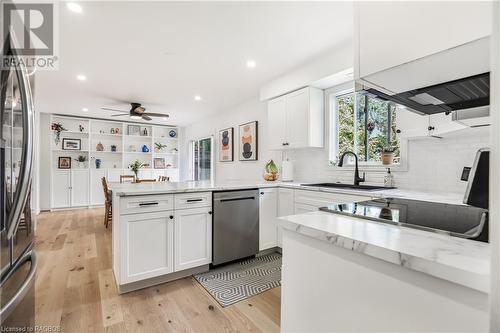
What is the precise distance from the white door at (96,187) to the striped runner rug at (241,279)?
5.30 meters

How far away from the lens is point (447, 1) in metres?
0.68

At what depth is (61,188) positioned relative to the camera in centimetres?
601

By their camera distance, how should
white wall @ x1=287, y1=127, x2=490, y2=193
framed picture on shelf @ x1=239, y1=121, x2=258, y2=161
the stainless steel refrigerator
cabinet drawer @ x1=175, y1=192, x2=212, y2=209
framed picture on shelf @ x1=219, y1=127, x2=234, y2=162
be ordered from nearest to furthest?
the stainless steel refrigerator → white wall @ x1=287, y1=127, x2=490, y2=193 → cabinet drawer @ x1=175, y1=192, x2=212, y2=209 → framed picture on shelf @ x1=239, y1=121, x2=258, y2=161 → framed picture on shelf @ x1=219, y1=127, x2=234, y2=162

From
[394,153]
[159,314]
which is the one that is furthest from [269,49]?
[159,314]

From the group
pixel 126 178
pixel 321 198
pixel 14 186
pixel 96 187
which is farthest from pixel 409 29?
pixel 96 187

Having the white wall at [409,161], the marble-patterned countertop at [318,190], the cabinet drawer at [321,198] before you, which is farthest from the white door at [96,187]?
the cabinet drawer at [321,198]

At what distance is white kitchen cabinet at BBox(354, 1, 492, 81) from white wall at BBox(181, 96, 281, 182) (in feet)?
10.6

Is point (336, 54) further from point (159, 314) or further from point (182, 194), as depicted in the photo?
point (159, 314)

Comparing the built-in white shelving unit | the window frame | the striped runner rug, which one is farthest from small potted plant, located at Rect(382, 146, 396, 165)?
the built-in white shelving unit

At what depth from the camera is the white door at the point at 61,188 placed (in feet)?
19.5

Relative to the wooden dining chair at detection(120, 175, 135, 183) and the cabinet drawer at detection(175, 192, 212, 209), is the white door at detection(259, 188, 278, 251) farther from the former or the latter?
the wooden dining chair at detection(120, 175, 135, 183)

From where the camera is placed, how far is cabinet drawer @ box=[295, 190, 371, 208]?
223 cm

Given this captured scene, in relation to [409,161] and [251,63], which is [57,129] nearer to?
[251,63]

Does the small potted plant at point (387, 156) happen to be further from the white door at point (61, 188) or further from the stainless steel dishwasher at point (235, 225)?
the white door at point (61, 188)
